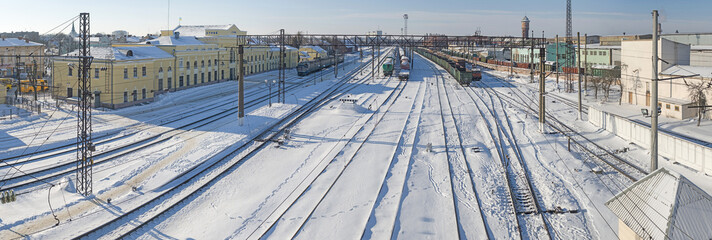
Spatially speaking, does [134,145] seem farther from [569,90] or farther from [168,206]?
[569,90]

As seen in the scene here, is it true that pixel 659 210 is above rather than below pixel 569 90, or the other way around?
below

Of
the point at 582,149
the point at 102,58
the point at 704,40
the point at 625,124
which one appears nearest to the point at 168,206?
the point at 582,149

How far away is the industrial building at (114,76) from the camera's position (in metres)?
40.7

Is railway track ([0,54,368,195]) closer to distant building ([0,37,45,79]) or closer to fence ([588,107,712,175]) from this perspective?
fence ([588,107,712,175])

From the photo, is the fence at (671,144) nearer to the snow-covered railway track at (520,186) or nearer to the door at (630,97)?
the snow-covered railway track at (520,186)

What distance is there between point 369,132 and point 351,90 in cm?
2619

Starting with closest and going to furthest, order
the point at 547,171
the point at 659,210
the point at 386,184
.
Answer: the point at 659,210, the point at 386,184, the point at 547,171

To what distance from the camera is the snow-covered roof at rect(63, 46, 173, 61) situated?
42.1 metres

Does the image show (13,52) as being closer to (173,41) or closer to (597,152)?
(173,41)

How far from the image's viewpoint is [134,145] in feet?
89.8

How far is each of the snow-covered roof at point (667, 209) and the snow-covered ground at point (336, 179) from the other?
359 centimetres

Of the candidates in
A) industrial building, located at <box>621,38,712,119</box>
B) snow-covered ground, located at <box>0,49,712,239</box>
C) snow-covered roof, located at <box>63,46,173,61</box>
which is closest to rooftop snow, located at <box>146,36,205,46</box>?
snow-covered roof, located at <box>63,46,173,61</box>

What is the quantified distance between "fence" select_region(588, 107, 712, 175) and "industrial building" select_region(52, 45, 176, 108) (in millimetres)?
37099

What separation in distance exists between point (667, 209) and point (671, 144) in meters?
13.7
